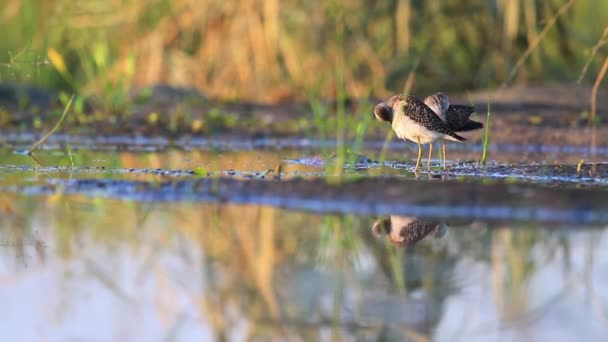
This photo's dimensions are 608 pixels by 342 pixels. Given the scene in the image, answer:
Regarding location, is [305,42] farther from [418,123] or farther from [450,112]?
[418,123]

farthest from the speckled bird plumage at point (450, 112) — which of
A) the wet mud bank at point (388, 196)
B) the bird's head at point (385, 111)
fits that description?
the wet mud bank at point (388, 196)

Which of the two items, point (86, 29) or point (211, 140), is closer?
point (211, 140)

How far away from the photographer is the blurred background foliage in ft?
51.6

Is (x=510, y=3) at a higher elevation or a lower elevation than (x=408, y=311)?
higher

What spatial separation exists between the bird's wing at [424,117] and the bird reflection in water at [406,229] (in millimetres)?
2029

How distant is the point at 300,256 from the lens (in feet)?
18.2

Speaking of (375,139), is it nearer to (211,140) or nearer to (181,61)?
(211,140)

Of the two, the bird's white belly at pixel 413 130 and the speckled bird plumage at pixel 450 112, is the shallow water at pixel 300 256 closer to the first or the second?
the bird's white belly at pixel 413 130

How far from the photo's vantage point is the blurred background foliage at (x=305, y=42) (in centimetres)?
1573

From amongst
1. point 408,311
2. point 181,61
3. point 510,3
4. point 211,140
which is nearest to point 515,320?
point 408,311

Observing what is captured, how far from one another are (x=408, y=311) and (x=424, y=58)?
40.5ft

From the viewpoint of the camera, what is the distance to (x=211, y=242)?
5.80 meters

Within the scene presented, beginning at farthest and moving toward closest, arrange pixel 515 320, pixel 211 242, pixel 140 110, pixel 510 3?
pixel 510 3
pixel 140 110
pixel 211 242
pixel 515 320

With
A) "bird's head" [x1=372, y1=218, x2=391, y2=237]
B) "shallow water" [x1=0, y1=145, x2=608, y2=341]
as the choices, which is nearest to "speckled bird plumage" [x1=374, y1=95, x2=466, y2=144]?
"shallow water" [x1=0, y1=145, x2=608, y2=341]
